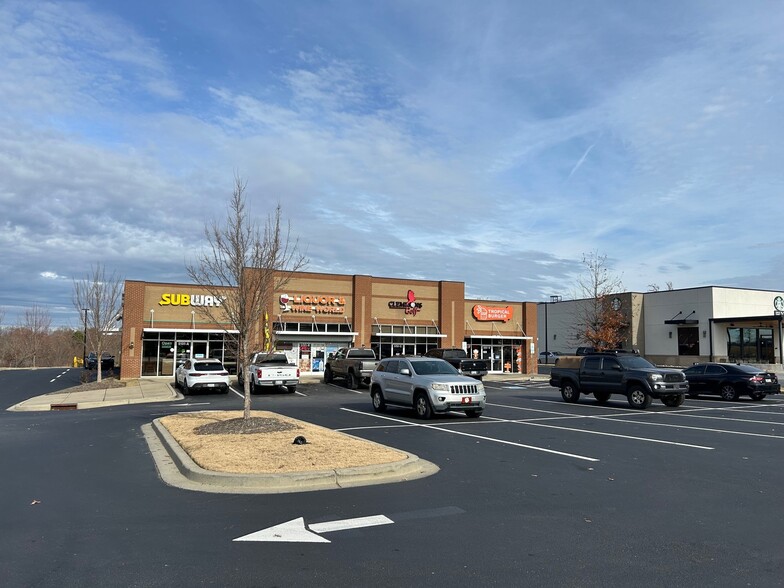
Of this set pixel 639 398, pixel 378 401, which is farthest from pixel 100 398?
pixel 639 398

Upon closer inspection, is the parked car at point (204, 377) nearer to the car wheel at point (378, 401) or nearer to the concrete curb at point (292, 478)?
the car wheel at point (378, 401)

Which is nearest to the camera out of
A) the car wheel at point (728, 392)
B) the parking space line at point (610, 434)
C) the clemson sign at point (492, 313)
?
the parking space line at point (610, 434)

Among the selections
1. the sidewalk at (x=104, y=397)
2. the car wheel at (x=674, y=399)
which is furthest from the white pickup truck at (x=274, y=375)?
the car wheel at (x=674, y=399)

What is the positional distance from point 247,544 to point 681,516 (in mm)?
4692

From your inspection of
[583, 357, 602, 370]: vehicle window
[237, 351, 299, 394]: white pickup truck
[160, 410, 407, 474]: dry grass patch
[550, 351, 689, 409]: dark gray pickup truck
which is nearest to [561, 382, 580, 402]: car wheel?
[550, 351, 689, 409]: dark gray pickup truck

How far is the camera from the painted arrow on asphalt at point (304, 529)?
593 centimetres

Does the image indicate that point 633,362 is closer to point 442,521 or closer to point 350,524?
point 442,521

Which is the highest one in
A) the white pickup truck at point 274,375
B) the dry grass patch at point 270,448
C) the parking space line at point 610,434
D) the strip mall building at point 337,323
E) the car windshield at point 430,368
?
the strip mall building at point 337,323

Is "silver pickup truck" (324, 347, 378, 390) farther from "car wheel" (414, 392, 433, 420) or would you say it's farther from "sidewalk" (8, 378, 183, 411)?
"car wheel" (414, 392, 433, 420)

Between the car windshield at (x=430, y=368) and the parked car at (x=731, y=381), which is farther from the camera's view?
the parked car at (x=731, y=381)

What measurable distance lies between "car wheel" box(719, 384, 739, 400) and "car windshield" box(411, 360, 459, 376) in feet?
46.3

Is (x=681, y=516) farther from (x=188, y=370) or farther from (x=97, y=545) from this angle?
(x=188, y=370)

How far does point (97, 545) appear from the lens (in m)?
5.73

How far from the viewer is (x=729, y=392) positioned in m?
24.8
